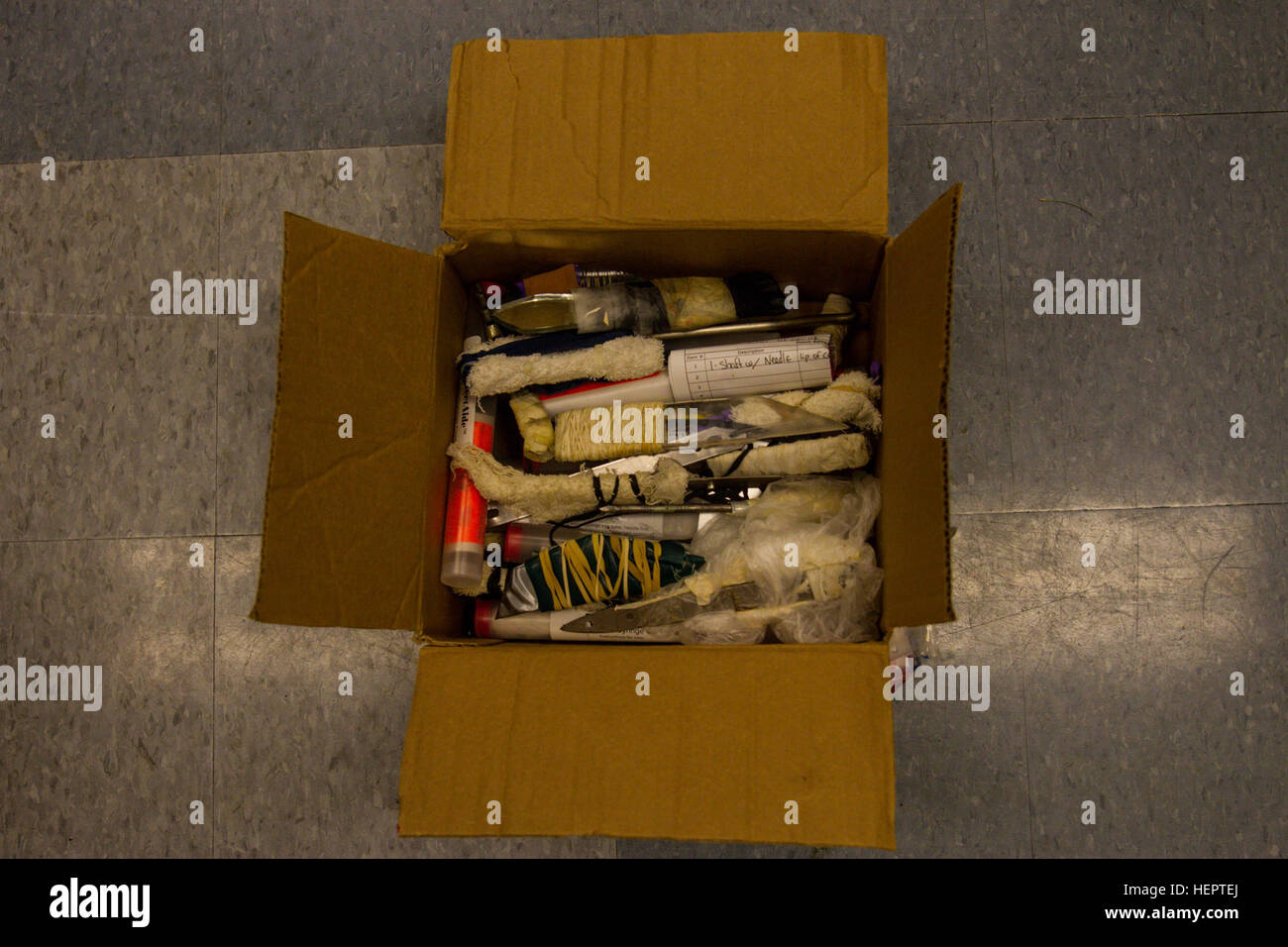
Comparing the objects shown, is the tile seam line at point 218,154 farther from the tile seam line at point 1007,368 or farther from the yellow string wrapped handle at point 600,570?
the tile seam line at point 1007,368

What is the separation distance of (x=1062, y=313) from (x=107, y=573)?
1406 millimetres

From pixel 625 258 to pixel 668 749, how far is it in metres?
0.55

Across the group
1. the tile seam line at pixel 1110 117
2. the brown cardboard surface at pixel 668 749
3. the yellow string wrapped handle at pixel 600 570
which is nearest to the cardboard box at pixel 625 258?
the brown cardboard surface at pixel 668 749

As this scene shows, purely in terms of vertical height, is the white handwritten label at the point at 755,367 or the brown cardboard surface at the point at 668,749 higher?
the white handwritten label at the point at 755,367

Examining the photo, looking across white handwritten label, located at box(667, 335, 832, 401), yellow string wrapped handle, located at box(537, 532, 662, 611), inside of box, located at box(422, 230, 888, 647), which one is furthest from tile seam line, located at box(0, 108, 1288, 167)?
yellow string wrapped handle, located at box(537, 532, 662, 611)

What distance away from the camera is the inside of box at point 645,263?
86 centimetres

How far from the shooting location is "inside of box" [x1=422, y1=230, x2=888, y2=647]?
2.84 feet

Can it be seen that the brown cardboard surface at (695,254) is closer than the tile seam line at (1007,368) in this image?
Yes

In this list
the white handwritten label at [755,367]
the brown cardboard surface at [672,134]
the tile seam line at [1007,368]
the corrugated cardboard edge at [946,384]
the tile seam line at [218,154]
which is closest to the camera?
the corrugated cardboard edge at [946,384]

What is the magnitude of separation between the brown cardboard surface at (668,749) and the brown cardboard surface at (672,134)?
1.48 feet

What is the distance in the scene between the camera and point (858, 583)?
34.1 inches

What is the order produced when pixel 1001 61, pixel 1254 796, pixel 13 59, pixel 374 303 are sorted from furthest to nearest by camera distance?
pixel 13 59
pixel 1001 61
pixel 1254 796
pixel 374 303
